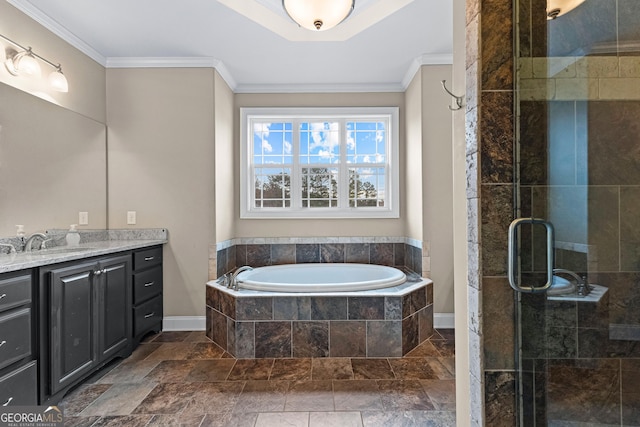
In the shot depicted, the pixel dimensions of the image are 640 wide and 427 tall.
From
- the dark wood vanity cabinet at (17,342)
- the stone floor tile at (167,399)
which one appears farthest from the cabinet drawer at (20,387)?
the stone floor tile at (167,399)

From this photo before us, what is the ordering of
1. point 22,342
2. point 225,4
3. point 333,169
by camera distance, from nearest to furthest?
point 22,342 → point 225,4 → point 333,169

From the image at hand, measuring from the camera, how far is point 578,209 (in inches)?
37.4

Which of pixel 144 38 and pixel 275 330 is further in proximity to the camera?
pixel 144 38

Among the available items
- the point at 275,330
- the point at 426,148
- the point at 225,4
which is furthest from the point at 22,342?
the point at 426,148

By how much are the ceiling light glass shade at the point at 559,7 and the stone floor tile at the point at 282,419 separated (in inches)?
80.3

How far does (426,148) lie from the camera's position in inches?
120

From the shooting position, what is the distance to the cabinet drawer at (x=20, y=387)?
145 cm

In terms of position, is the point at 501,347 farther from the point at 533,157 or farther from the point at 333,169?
the point at 333,169

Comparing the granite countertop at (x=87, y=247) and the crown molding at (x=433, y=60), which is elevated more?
the crown molding at (x=433, y=60)

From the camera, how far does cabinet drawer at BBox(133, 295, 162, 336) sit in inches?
101

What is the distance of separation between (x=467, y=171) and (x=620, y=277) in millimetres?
525

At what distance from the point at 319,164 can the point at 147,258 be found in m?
2.08

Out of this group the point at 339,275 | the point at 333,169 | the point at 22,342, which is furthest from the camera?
the point at 333,169

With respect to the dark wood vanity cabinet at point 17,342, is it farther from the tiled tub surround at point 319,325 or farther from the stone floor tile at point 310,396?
the stone floor tile at point 310,396
